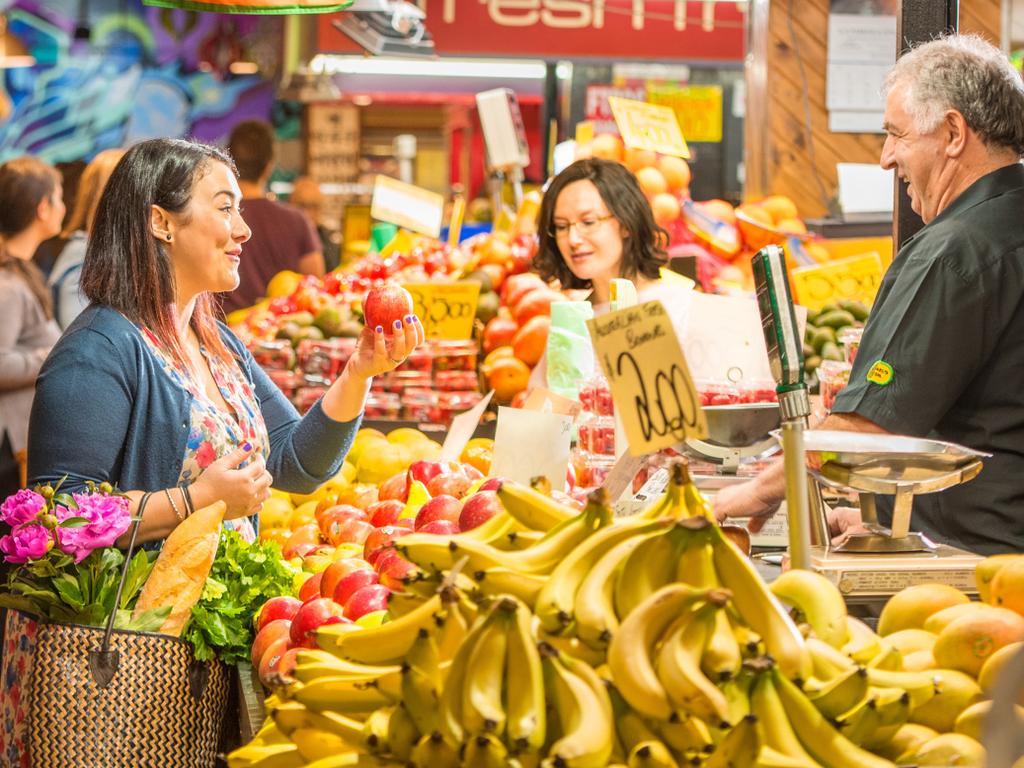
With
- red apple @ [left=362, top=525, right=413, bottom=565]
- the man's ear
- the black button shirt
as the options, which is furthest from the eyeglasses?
red apple @ [left=362, top=525, right=413, bottom=565]

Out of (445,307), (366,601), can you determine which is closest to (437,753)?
(366,601)

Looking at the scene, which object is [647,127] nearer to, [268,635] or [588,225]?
[588,225]

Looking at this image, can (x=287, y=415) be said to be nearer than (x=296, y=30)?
Yes

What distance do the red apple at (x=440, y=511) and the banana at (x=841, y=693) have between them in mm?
1077

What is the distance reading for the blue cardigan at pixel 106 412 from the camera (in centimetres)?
268

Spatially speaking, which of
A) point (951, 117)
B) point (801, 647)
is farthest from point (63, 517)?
point (951, 117)

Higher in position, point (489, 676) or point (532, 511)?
point (532, 511)

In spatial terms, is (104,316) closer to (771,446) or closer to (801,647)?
(771,446)

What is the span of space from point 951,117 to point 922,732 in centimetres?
180

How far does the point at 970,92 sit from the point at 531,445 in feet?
4.14

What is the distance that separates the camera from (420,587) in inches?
63.2

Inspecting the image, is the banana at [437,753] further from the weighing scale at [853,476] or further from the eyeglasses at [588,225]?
the eyeglasses at [588,225]

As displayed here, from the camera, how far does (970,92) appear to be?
2.87m

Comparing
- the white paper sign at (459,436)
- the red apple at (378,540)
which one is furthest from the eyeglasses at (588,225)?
the red apple at (378,540)
